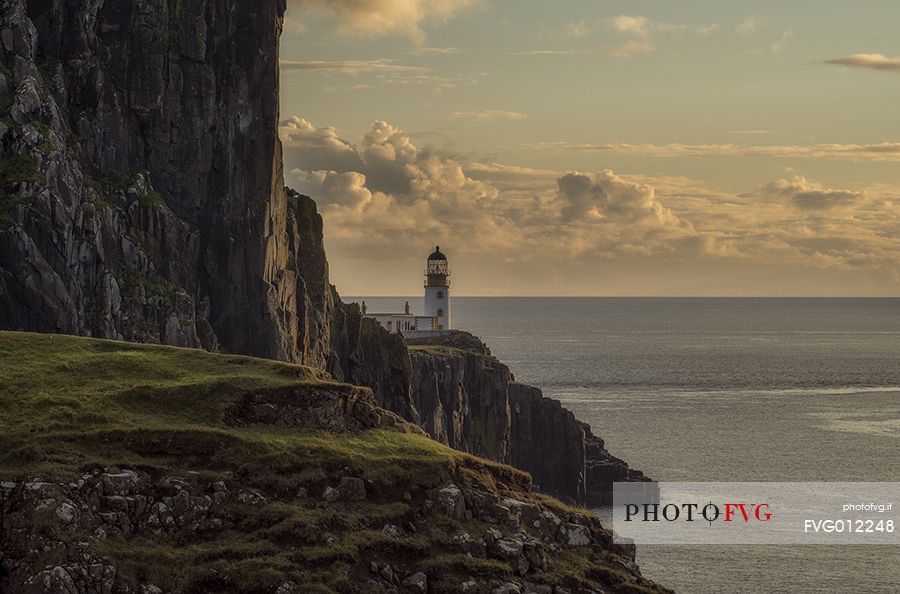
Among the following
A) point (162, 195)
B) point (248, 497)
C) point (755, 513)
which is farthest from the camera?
point (755, 513)

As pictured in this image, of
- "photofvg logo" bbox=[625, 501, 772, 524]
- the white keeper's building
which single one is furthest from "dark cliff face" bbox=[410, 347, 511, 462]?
the white keeper's building

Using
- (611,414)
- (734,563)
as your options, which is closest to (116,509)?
(734,563)

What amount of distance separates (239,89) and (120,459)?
63.7m

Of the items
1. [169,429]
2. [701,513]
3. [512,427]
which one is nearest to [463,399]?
[512,427]

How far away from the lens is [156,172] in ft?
337

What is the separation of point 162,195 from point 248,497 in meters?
59.0

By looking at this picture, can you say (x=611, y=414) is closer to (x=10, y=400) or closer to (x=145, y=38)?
(x=145, y=38)

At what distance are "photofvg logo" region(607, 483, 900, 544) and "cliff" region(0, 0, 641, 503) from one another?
2493cm

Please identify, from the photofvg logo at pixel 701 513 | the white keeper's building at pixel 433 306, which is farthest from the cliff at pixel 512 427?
the white keeper's building at pixel 433 306

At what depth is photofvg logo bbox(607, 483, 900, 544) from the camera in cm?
11012

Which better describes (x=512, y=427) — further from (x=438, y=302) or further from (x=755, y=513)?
(x=438, y=302)

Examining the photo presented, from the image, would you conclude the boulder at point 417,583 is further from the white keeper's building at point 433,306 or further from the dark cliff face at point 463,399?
the white keeper's building at point 433,306

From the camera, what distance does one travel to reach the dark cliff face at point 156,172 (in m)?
88.8

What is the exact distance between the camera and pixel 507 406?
141375 mm
